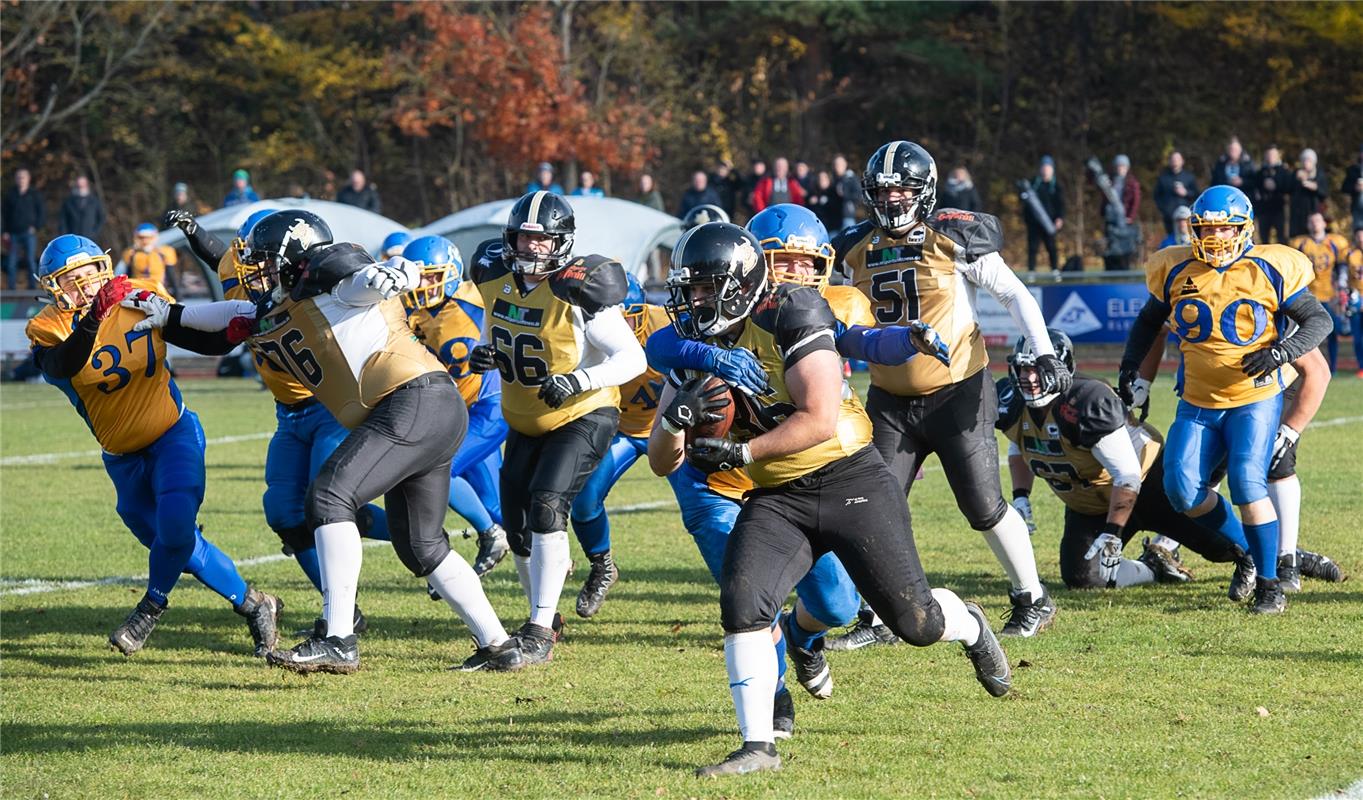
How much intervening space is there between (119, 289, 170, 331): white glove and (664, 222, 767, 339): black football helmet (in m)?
2.56

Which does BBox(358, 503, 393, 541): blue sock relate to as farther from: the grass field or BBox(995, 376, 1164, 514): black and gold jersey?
BBox(995, 376, 1164, 514): black and gold jersey

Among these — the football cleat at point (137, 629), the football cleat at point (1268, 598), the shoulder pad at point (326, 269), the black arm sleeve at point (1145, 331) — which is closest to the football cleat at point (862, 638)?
the football cleat at point (1268, 598)

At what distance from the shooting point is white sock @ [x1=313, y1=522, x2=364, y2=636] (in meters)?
5.73

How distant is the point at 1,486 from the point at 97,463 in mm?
1409

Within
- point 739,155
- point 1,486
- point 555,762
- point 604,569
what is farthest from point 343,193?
point 555,762

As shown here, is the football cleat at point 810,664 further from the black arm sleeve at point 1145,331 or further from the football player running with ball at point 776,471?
the black arm sleeve at point 1145,331

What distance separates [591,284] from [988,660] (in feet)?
6.71

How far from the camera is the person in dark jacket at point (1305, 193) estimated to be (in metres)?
19.3

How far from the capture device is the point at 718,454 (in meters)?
4.45

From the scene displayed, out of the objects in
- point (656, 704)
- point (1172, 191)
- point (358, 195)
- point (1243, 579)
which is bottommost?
point (1172, 191)

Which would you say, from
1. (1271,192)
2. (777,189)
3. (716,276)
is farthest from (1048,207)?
(716,276)

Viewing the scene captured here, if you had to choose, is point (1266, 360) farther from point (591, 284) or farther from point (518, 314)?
point (518, 314)

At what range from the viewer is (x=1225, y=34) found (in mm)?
27125

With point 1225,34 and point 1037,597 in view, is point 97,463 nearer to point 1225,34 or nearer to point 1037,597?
point 1037,597
